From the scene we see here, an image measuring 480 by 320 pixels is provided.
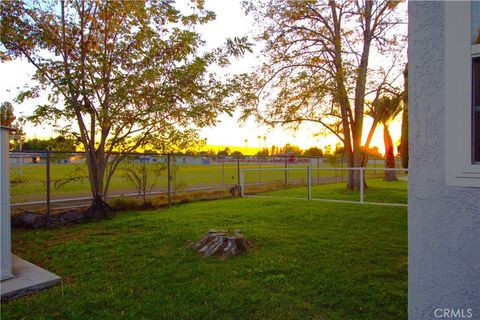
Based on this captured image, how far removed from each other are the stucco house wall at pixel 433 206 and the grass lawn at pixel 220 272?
94 centimetres

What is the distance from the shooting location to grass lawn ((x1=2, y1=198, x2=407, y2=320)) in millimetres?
2887

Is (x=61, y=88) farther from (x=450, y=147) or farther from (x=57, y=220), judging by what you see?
(x=450, y=147)

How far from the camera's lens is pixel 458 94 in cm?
190

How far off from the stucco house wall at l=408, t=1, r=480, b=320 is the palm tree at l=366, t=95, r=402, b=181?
36.9ft

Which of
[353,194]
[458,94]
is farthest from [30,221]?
[353,194]

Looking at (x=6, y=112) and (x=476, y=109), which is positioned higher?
(x=6, y=112)

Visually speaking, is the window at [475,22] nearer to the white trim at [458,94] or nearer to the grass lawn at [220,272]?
the white trim at [458,94]

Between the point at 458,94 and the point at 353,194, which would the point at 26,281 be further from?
the point at 353,194

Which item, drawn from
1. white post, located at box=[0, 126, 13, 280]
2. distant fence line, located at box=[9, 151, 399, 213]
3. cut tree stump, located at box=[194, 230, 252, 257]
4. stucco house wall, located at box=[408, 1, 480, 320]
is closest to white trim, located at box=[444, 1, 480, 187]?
stucco house wall, located at box=[408, 1, 480, 320]

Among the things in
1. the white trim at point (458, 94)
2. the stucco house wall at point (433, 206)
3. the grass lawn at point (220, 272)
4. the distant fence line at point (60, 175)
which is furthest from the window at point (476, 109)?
the distant fence line at point (60, 175)

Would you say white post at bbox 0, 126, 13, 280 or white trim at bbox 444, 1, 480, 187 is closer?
white trim at bbox 444, 1, 480, 187

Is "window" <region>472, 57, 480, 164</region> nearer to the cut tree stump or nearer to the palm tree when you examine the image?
the cut tree stump

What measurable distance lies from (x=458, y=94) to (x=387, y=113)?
16405 mm

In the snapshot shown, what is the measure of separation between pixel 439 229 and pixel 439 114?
→ 0.74 meters
